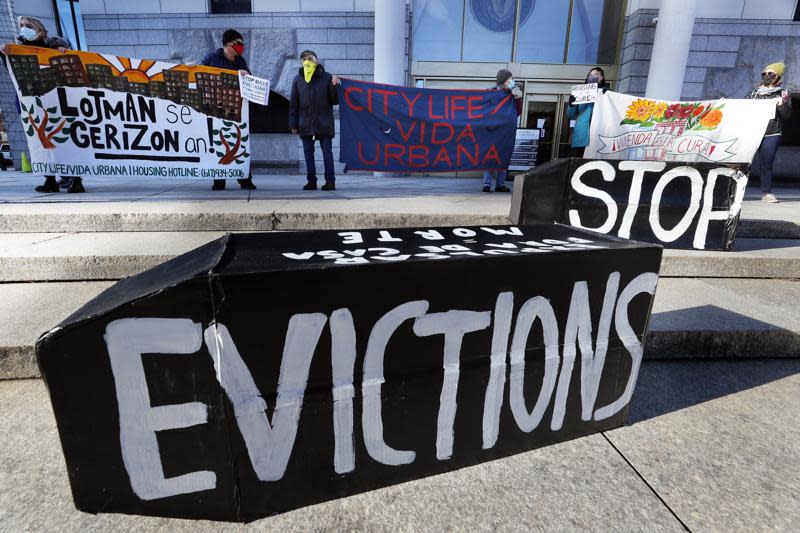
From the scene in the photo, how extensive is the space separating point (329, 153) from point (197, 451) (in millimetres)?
4699

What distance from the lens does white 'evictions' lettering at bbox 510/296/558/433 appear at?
4.22 feet

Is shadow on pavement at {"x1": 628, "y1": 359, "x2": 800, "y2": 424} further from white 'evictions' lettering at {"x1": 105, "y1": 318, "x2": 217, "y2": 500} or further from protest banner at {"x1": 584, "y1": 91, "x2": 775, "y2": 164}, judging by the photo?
protest banner at {"x1": 584, "y1": 91, "x2": 775, "y2": 164}

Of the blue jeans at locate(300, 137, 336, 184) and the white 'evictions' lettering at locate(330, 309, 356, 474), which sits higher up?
the blue jeans at locate(300, 137, 336, 184)

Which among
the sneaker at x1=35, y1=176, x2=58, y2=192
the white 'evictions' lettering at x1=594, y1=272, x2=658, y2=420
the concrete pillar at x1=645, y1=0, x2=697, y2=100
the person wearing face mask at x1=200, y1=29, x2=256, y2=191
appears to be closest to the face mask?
the sneaker at x1=35, y1=176, x2=58, y2=192

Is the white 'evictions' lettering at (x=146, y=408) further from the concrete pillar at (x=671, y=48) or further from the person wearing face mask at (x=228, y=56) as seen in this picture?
the concrete pillar at (x=671, y=48)

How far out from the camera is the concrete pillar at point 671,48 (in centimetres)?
761

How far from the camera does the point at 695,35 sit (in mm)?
8297

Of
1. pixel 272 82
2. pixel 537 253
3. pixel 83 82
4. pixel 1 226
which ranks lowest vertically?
pixel 1 226

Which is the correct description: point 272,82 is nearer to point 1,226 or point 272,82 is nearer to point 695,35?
point 1,226

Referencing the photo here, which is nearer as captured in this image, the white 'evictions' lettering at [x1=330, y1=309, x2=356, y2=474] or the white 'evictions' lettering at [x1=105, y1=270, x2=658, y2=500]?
the white 'evictions' lettering at [x1=105, y1=270, x2=658, y2=500]

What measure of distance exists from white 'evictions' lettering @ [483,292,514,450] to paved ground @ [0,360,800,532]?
13cm

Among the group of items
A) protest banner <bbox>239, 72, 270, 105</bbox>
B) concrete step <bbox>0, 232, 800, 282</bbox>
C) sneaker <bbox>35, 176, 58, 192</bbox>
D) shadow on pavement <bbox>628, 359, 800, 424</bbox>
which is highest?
protest banner <bbox>239, 72, 270, 105</bbox>

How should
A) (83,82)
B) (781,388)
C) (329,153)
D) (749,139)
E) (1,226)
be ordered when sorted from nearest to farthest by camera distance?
(781,388), (1,226), (83,82), (749,139), (329,153)

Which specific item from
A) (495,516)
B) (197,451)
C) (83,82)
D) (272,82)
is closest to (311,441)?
(197,451)
